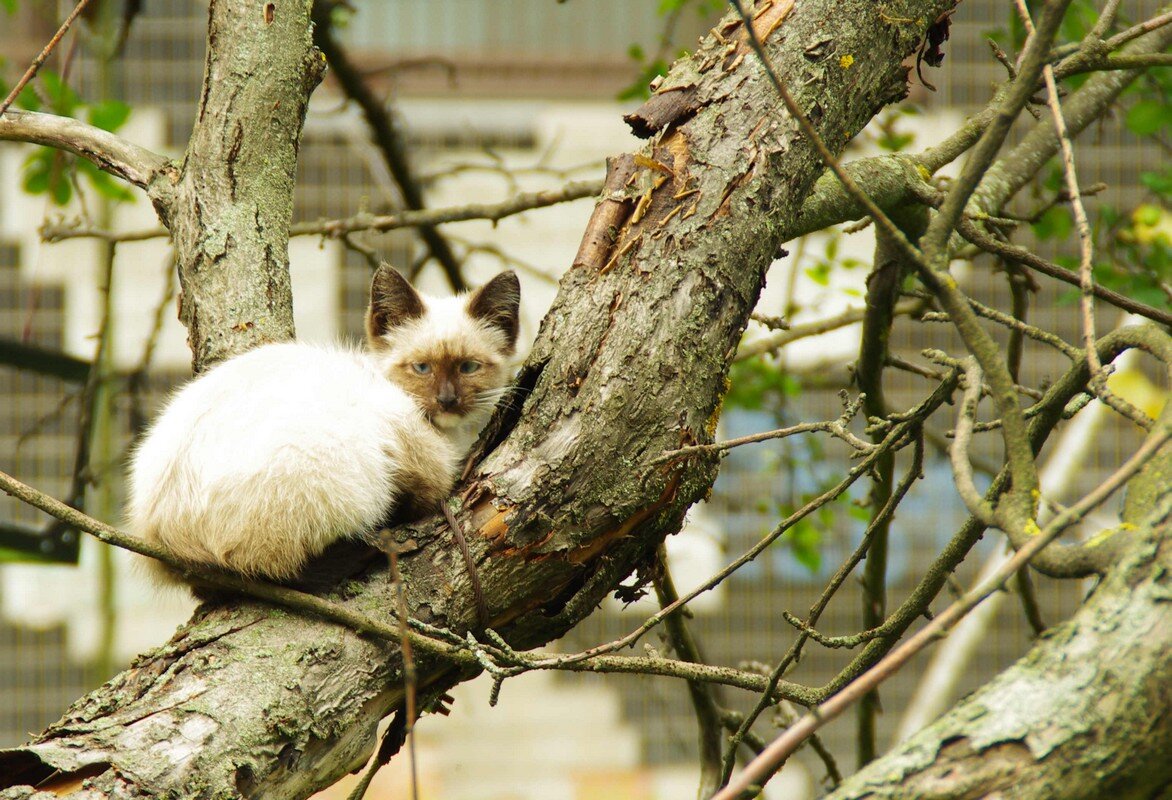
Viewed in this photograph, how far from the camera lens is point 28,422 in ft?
23.0

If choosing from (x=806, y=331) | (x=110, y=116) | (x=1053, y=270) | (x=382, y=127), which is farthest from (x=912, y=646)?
(x=382, y=127)

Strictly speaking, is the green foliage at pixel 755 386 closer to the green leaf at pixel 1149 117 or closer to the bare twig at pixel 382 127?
the bare twig at pixel 382 127

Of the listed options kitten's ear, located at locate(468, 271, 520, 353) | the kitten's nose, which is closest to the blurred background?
kitten's ear, located at locate(468, 271, 520, 353)

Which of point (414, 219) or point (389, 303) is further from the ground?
point (414, 219)

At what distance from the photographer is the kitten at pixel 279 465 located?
86.2 inches

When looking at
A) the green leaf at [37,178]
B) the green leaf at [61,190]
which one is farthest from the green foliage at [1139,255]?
the green leaf at [37,178]

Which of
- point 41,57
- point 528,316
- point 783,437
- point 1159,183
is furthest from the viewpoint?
point 528,316

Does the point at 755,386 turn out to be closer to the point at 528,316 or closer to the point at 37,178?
the point at 528,316

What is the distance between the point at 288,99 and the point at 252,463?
38.3 inches

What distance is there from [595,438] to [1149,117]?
2951 mm

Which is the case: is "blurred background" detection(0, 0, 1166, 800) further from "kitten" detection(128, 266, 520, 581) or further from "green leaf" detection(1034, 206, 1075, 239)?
"kitten" detection(128, 266, 520, 581)

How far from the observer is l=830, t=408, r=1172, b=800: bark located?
3.92ft

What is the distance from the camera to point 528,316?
680cm

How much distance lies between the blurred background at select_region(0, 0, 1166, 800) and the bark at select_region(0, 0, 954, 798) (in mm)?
4353
